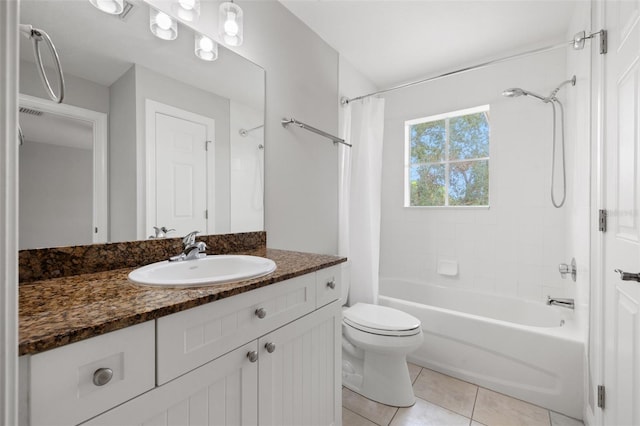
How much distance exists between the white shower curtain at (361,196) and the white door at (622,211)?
1.33 metres

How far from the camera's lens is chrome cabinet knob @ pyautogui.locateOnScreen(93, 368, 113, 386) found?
58 centimetres

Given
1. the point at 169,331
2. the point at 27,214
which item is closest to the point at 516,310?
the point at 169,331

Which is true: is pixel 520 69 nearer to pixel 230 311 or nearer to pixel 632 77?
pixel 632 77

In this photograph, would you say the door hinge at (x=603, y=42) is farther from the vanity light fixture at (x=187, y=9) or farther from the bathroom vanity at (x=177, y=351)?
the vanity light fixture at (x=187, y=9)

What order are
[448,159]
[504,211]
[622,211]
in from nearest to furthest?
1. [622,211]
2. [504,211]
3. [448,159]

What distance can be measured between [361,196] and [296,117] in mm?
790

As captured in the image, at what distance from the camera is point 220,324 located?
825 millimetres

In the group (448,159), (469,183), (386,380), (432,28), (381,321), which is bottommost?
(386,380)

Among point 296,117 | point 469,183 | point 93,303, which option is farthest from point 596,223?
point 93,303

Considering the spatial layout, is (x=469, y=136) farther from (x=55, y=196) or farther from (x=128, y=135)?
(x=55, y=196)

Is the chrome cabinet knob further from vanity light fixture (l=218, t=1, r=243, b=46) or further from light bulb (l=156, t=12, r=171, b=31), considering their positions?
vanity light fixture (l=218, t=1, r=243, b=46)

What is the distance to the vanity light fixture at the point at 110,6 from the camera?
3.54ft

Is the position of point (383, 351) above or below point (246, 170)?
below

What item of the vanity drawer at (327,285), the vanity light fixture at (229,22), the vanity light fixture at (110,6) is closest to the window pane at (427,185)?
the vanity drawer at (327,285)
